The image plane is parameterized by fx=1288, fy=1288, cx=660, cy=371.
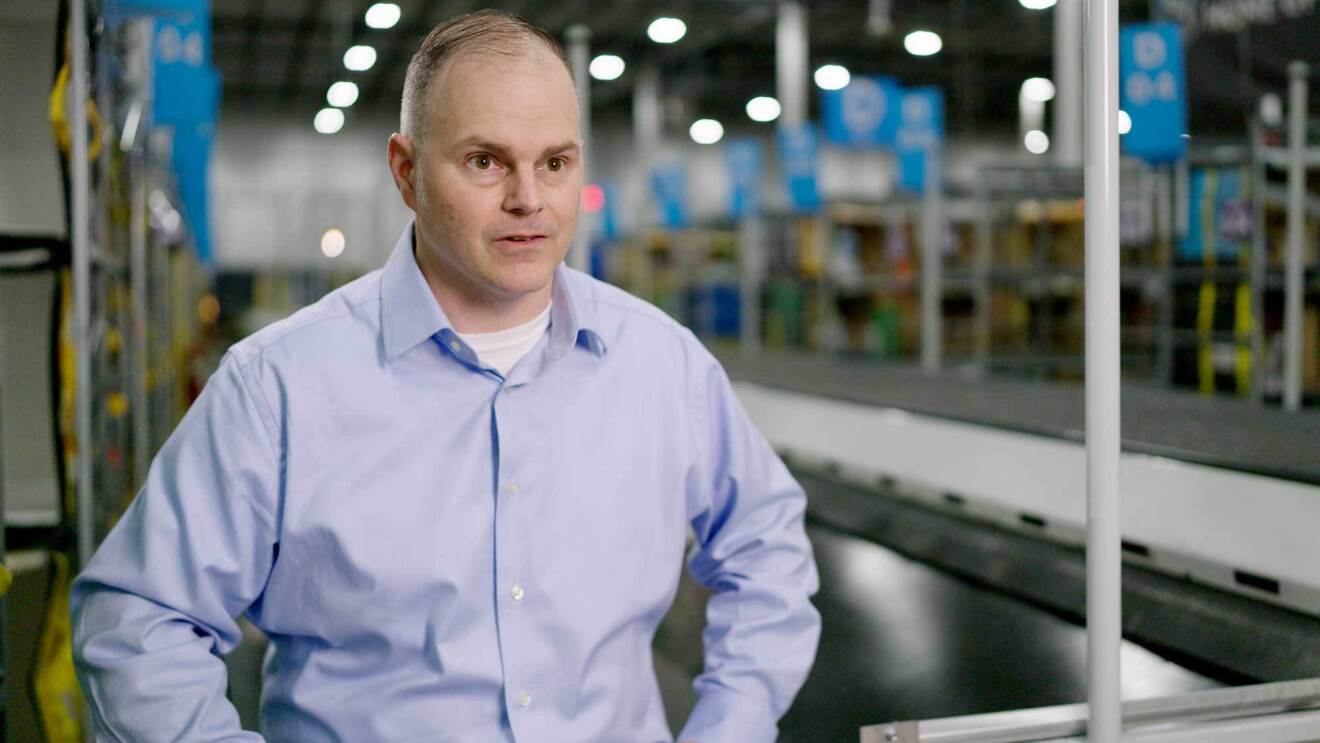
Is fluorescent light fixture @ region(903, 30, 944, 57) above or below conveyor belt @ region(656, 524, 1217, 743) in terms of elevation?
above

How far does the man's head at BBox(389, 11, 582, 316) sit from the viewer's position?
1279 millimetres

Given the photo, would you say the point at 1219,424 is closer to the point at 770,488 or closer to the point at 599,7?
the point at 770,488

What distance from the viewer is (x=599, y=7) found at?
43.5ft

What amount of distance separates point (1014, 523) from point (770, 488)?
2026 millimetres

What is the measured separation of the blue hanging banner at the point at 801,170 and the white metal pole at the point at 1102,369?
28.0 ft

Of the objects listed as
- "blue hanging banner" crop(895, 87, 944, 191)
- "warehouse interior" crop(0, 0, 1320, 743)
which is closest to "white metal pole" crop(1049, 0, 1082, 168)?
"warehouse interior" crop(0, 0, 1320, 743)

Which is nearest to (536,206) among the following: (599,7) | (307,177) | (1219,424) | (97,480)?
(97,480)

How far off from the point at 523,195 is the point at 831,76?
17.3 metres

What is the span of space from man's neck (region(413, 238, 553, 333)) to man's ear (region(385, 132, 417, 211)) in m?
0.06

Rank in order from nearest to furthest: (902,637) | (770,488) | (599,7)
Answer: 1. (770,488)
2. (902,637)
3. (599,7)

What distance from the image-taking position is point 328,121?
18750mm

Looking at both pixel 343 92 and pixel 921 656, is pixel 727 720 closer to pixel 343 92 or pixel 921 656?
pixel 921 656

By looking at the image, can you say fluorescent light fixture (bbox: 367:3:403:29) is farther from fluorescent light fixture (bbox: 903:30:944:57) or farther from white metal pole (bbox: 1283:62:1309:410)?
fluorescent light fixture (bbox: 903:30:944:57)

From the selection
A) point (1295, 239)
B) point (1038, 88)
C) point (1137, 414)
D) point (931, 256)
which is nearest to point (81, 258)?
point (1137, 414)
